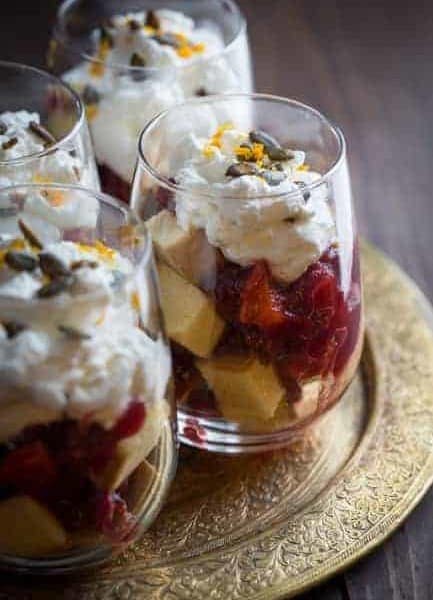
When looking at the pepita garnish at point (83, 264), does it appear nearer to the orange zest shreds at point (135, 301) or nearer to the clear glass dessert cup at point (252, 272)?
the orange zest shreds at point (135, 301)

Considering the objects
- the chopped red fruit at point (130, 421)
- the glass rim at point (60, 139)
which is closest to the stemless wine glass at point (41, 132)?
the glass rim at point (60, 139)

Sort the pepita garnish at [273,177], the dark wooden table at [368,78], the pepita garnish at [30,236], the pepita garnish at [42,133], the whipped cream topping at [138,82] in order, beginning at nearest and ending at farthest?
the pepita garnish at [30,236] < the pepita garnish at [273,177] < the pepita garnish at [42,133] < the whipped cream topping at [138,82] < the dark wooden table at [368,78]

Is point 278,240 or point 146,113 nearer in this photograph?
point 278,240

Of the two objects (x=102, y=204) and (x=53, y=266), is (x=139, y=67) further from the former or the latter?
(x=53, y=266)

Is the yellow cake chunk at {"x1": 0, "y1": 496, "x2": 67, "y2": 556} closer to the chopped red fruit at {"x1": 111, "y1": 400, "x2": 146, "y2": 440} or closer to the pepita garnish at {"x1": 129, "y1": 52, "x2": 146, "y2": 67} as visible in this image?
the chopped red fruit at {"x1": 111, "y1": 400, "x2": 146, "y2": 440}

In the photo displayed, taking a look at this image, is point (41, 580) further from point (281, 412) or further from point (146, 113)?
point (146, 113)

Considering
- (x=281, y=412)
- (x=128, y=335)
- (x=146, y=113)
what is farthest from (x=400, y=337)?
(x=128, y=335)
